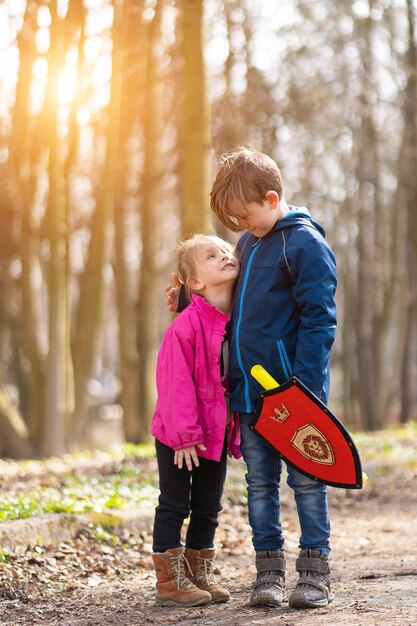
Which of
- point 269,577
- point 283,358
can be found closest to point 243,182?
point 283,358

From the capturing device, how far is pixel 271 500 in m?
4.27

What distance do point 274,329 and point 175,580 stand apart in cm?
128

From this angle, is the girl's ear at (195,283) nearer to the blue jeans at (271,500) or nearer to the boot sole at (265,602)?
the blue jeans at (271,500)

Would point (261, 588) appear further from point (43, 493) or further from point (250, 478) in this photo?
point (43, 493)

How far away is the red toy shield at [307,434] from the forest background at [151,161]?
5.36 metres

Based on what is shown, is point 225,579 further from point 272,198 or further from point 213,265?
point 272,198

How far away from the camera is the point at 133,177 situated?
680 inches

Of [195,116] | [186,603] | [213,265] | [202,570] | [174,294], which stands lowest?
[186,603]

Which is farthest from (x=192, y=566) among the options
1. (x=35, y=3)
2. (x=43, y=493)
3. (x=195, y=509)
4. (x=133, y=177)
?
(x=133, y=177)

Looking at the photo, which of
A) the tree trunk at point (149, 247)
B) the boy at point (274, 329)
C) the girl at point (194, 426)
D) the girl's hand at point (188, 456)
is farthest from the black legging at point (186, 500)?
the tree trunk at point (149, 247)

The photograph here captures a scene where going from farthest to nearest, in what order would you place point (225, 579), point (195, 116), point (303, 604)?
point (195, 116), point (225, 579), point (303, 604)

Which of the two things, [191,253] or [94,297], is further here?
[94,297]

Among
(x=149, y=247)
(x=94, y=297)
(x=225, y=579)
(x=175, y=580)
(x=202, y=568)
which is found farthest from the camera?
(x=149, y=247)

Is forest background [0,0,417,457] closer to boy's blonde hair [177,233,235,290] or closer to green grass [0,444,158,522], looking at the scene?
green grass [0,444,158,522]
